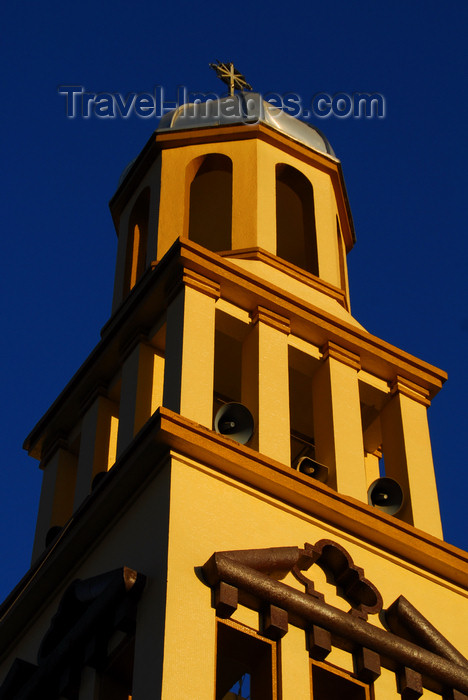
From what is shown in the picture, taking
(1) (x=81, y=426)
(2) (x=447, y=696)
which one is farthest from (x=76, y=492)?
(2) (x=447, y=696)

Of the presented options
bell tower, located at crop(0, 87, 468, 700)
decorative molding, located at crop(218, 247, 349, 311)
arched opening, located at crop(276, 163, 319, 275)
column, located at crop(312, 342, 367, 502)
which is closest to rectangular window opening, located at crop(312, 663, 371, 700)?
bell tower, located at crop(0, 87, 468, 700)

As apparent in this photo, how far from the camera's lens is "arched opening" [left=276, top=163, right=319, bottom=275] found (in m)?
25.0

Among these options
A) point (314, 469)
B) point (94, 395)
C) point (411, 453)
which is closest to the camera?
point (314, 469)

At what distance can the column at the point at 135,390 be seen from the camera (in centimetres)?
2067

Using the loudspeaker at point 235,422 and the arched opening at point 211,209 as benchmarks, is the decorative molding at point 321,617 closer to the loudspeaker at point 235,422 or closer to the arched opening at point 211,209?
the loudspeaker at point 235,422

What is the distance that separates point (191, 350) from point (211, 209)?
7577 mm

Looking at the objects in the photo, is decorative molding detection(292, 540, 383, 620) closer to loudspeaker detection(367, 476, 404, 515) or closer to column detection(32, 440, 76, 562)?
loudspeaker detection(367, 476, 404, 515)

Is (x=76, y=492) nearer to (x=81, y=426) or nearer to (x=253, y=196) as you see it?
(x=81, y=426)

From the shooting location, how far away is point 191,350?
20.0 metres

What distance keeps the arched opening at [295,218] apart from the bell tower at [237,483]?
0.07 meters

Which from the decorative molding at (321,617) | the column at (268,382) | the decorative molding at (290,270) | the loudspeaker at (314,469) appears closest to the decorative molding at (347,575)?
the decorative molding at (321,617)

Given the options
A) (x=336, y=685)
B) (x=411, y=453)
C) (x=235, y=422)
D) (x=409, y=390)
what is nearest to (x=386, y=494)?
(x=411, y=453)

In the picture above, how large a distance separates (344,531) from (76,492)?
169 inches

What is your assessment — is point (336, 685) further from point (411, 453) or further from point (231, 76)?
point (231, 76)
